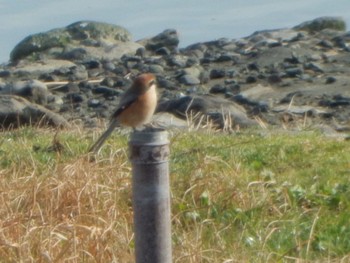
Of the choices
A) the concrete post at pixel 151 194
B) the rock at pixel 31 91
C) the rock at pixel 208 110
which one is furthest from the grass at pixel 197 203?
the rock at pixel 31 91

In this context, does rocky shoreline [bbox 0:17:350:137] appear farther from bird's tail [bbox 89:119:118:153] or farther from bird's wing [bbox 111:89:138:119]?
bird's wing [bbox 111:89:138:119]

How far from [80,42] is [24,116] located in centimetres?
1241

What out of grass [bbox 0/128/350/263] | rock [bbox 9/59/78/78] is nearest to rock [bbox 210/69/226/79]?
rock [bbox 9/59/78/78]

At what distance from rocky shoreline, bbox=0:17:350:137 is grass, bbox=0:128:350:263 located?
92.6 inches

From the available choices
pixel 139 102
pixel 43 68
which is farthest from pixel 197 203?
pixel 43 68

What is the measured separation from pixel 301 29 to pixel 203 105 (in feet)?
38.4

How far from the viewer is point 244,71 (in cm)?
1902

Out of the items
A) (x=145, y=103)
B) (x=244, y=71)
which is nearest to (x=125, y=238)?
(x=145, y=103)

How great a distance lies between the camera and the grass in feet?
24.2

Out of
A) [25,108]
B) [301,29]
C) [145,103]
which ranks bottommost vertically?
[301,29]

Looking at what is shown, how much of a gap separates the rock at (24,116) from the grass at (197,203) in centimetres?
231

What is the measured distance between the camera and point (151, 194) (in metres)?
5.58

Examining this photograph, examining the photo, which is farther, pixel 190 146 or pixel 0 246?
pixel 190 146

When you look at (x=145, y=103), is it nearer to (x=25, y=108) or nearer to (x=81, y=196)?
(x=81, y=196)
